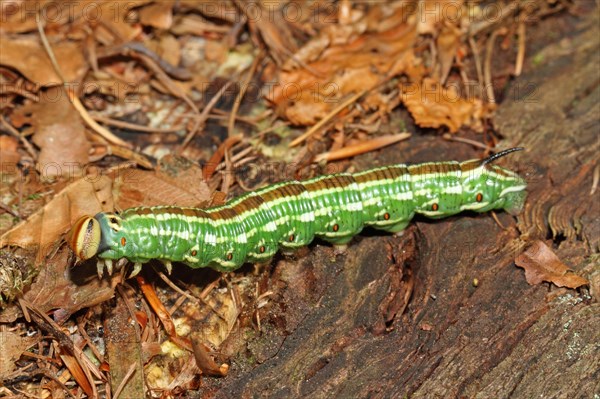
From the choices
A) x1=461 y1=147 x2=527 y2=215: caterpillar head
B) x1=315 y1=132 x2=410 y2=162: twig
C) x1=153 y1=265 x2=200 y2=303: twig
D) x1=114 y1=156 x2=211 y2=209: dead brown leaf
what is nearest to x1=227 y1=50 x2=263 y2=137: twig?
x1=114 y1=156 x2=211 y2=209: dead brown leaf

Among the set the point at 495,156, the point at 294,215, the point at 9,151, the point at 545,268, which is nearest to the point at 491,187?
the point at 495,156

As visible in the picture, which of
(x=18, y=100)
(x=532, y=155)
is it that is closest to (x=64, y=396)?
(x=18, y=100)

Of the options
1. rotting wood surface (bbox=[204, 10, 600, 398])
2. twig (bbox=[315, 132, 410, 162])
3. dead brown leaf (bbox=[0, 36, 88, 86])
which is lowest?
rotting wood surface (bbox=[204, 10, 600, 398])

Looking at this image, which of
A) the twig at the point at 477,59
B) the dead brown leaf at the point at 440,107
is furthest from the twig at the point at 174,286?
the twig at the point at 477,59

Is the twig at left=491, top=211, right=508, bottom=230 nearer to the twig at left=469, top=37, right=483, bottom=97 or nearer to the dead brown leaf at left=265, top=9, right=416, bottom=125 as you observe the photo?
the twig at left=469, top=37, right=483, bottom=97

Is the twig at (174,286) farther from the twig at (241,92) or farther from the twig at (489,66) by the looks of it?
the twig at (489,66)

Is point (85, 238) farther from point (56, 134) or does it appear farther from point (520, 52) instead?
point (520, 52)
